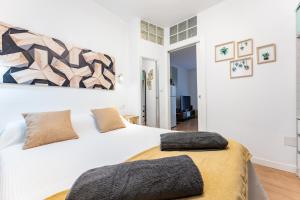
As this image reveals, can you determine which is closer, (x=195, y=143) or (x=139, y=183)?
(x=139, y=183)

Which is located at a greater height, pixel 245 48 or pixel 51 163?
A: pixel 245 48

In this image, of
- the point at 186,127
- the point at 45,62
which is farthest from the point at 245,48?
the point at 186,127

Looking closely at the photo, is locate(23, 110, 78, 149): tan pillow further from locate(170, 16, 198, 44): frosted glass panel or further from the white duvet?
locate(170, 16, 198, 44): frosted glass panel

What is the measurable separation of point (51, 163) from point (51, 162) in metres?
0.02

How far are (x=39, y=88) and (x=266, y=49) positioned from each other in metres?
3.29

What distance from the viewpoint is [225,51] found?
271 centimetres

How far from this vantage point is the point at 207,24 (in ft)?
9.73

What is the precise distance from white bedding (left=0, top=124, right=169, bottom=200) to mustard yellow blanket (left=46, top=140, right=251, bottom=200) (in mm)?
127

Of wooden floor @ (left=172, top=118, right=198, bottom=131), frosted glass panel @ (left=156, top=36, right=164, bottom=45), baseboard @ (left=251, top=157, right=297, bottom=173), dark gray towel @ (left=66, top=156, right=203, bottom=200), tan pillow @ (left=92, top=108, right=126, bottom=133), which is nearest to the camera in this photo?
dark gray towel @ (left=66, top=156, right=203, bottom=200)

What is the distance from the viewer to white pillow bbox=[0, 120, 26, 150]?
162 cm

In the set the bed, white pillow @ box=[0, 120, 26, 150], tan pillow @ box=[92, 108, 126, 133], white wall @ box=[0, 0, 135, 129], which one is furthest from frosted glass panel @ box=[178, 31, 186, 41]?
white pillow @ box=[0, 120, 26, 150]

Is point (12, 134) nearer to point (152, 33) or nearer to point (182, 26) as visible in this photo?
point (152, 33)

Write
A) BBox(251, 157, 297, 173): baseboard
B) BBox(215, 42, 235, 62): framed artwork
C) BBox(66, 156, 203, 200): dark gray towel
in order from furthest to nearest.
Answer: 1. BBox(215, 42, 235, 62): framed artwork
2. BBox(251, 157, 297, 173): baseboard
3. BBox(66, 156, 203, 200): dark gray towel

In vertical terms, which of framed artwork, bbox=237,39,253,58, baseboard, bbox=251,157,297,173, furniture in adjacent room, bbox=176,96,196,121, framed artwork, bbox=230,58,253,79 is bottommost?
baseboard, bbox=251,157,297,173
